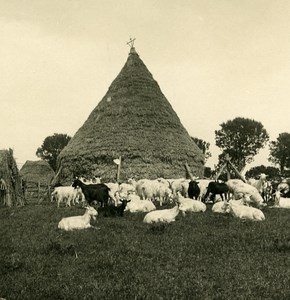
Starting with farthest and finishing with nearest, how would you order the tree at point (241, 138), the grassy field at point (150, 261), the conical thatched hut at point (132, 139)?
the tree at point (241, 138) < the conical thatched hut at point (132, 139) < the grassy field at point (150, 261)

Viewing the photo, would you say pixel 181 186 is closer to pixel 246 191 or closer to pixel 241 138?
pixel 246 191

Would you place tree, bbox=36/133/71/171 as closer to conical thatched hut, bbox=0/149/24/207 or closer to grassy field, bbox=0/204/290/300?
conical thatched hut, bbox=0/149/24/207

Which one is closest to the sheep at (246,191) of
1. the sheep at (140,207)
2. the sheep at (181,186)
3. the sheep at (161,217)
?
the sheep at (181,186)

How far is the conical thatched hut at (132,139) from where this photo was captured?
1165 inches

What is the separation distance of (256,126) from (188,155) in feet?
105

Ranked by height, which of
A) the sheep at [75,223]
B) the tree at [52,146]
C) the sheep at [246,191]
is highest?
the tree at [52,146]

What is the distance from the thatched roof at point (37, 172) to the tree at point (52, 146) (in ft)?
83.1

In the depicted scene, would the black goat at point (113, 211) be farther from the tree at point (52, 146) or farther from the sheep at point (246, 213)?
Result: the tree at point (52, 146)

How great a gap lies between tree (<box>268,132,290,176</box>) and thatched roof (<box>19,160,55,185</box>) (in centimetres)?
3684

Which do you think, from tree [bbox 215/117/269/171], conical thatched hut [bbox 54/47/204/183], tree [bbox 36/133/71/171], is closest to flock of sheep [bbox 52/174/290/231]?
conical thatched hut [bbox 54/47/204/183]

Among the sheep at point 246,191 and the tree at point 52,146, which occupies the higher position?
the tree at point 52,146

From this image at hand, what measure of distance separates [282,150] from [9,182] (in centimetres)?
5242

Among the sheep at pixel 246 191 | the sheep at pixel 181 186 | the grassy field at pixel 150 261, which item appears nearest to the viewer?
the grassy field at pixel 150 261

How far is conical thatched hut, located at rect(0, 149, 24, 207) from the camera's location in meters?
24.0
